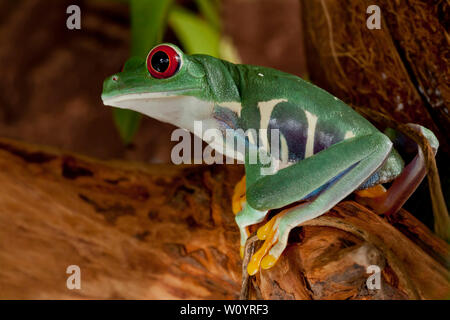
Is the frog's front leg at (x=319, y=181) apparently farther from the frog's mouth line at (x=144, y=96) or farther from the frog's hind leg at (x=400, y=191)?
the frog's mouth line at (x=144, y=96)

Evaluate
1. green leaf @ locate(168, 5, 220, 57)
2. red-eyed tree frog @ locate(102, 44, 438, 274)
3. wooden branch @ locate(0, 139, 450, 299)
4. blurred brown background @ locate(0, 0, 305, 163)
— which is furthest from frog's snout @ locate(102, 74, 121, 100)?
blurred brown background @ locate(0, 0, 305, 163)

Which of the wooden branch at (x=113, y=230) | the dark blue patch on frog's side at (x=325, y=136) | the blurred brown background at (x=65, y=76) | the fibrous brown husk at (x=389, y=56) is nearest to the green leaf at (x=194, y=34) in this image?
the blurred brown background at (x=65, y=76)

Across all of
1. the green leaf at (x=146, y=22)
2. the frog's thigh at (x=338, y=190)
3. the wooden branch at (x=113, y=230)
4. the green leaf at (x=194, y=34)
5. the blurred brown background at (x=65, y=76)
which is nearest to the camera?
Result: the frog's thigh at (x=338, y=190)

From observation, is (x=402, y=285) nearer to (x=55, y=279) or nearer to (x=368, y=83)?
(x=368, y=83)

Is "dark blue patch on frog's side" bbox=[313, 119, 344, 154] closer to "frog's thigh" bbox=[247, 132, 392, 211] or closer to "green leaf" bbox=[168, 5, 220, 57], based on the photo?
"frog's thigh" bbox=[247, 132, 392, 211]
